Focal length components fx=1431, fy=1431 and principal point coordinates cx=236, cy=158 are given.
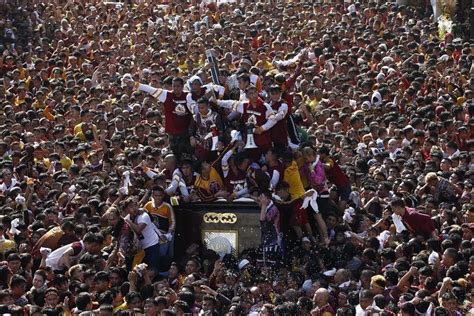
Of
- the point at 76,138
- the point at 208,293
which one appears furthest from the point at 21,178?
the point at 208,293

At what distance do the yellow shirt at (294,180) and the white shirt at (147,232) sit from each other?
191 centimetres

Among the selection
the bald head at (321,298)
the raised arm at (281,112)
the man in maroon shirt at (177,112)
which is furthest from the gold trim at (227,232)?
the bald head at (321,298)

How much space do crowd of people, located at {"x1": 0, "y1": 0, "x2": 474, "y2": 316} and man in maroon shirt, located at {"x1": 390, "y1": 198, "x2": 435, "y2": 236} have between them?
1.0 inches

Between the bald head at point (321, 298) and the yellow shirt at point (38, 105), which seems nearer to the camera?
the bald head at point (321, 298)

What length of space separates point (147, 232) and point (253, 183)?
1600 millimetres

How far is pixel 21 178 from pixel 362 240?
5.71 metres

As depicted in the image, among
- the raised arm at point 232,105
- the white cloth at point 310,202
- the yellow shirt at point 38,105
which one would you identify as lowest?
the white cloth at point 310,202

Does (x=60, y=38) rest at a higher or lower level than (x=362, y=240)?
higher

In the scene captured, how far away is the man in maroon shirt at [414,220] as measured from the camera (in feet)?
59.4

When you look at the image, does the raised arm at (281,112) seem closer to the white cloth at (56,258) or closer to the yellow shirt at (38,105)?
the white cloth at (56,258)

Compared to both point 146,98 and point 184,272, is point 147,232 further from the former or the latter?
point 146,98

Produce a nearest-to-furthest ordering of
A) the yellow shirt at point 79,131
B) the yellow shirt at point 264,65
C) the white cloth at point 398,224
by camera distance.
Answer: the white cloth at point 398,224 < the yellow shirt at point 79,131 < the yellow shirt at point 264,65

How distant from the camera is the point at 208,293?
16.9 m

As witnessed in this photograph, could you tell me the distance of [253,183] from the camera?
19281mm
